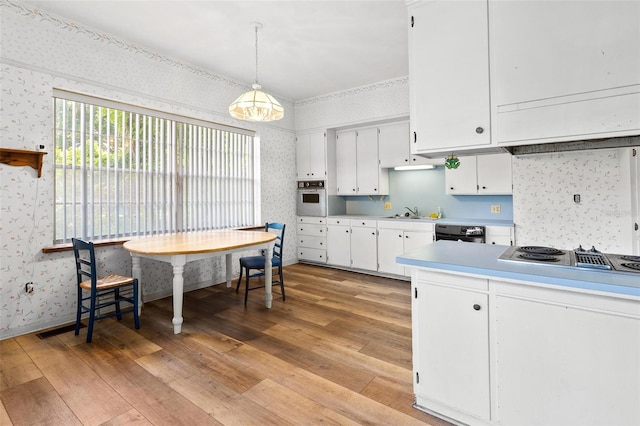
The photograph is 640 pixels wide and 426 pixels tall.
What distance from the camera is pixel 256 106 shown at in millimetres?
3078

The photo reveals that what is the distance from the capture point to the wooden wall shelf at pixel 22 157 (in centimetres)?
279

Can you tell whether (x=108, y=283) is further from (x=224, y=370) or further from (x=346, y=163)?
(x=346, y=163)

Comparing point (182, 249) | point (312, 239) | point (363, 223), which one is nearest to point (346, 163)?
point (363, 223)

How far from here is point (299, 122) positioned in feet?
19.2

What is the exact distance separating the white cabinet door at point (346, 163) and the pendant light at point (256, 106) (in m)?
2.27

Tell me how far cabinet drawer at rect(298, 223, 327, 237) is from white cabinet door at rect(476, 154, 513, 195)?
2529 mm

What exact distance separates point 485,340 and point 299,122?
499cm

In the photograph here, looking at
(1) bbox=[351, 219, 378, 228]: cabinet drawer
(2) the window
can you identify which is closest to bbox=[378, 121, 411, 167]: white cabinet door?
(1) bbox=[351, 219, 378, 228]: cabinet drawer

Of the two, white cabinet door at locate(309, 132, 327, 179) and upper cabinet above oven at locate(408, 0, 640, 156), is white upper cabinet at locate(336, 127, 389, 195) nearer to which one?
white cabinet door at locate(309, 132, 327, 179)

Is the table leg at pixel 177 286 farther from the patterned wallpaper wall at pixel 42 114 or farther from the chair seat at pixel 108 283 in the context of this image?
the patterned wallpaper wall at pixel 42 114

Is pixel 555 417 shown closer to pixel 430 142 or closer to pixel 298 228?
pixel 430 142

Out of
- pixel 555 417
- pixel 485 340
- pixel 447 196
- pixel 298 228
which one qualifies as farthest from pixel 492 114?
pixel 298 228

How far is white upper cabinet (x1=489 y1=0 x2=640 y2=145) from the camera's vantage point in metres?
1.54

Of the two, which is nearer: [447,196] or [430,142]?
[430,142]
